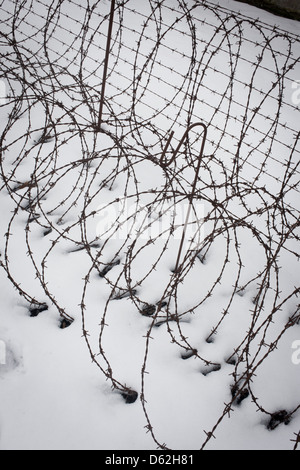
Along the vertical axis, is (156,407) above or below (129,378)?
below

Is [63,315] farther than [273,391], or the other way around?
[63,315]

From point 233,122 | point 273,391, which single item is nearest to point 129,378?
point 273,391

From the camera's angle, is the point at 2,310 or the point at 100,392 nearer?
the point at 100,392

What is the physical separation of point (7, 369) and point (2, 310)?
44cm

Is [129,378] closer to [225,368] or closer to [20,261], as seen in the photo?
[225,368]

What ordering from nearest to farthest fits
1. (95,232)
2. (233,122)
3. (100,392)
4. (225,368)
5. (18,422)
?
(18,422)
(100,392)
(225,368)
(95,232)
(233,122)

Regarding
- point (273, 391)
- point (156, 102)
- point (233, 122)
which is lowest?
point (273, 391)

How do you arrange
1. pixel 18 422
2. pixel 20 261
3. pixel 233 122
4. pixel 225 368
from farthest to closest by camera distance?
pixel 233 122 < pixel 20 261 < pixel 225 368 < pixel 18 422

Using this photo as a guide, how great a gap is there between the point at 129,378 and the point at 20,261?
4.23ft

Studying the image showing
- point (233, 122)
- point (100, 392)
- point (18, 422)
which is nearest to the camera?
point (18, 422)

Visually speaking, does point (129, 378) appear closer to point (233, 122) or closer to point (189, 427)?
point (189, 427)

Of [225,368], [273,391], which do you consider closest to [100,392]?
[225,368]

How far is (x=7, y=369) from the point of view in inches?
84.6

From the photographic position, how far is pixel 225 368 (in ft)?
7.46
